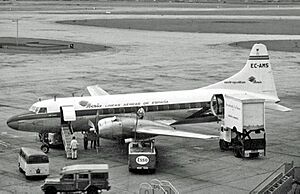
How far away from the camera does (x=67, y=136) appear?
46750mm

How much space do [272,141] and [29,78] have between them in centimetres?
4298

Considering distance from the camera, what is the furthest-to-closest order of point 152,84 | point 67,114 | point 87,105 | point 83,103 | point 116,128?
1. point 152,84
2. point 83,103
3. point 87,105
4. point 67,114
5. point 116,128

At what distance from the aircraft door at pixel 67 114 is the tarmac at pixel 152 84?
2.51m

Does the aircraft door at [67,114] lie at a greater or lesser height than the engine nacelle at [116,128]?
greater

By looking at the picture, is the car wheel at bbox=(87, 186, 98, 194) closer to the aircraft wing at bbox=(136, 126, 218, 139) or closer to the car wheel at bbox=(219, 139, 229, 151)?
the aircraft wing at bbox=(136, 126, 218, 139)

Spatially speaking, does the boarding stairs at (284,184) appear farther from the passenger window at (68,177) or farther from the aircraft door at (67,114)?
the aircraft door at (67,114)

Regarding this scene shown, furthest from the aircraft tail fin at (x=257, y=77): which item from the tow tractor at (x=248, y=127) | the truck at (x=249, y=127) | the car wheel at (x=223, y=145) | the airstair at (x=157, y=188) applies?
the airstair at (x=157, y=188)

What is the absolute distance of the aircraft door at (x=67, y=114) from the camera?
46.4 metres

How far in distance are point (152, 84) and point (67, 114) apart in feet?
116

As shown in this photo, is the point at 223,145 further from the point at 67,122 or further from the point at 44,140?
the point at 44,140

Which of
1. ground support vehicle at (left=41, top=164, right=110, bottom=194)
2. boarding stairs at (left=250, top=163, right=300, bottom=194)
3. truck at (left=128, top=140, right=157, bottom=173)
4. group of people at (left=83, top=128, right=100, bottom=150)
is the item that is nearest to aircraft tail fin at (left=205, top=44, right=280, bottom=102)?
group of people at (left=83, top=128, right=100, bottom=150)

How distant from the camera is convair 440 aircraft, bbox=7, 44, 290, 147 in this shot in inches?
1763

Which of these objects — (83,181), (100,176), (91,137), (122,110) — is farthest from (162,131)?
(83,181)

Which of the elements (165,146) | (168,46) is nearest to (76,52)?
(168,46)
